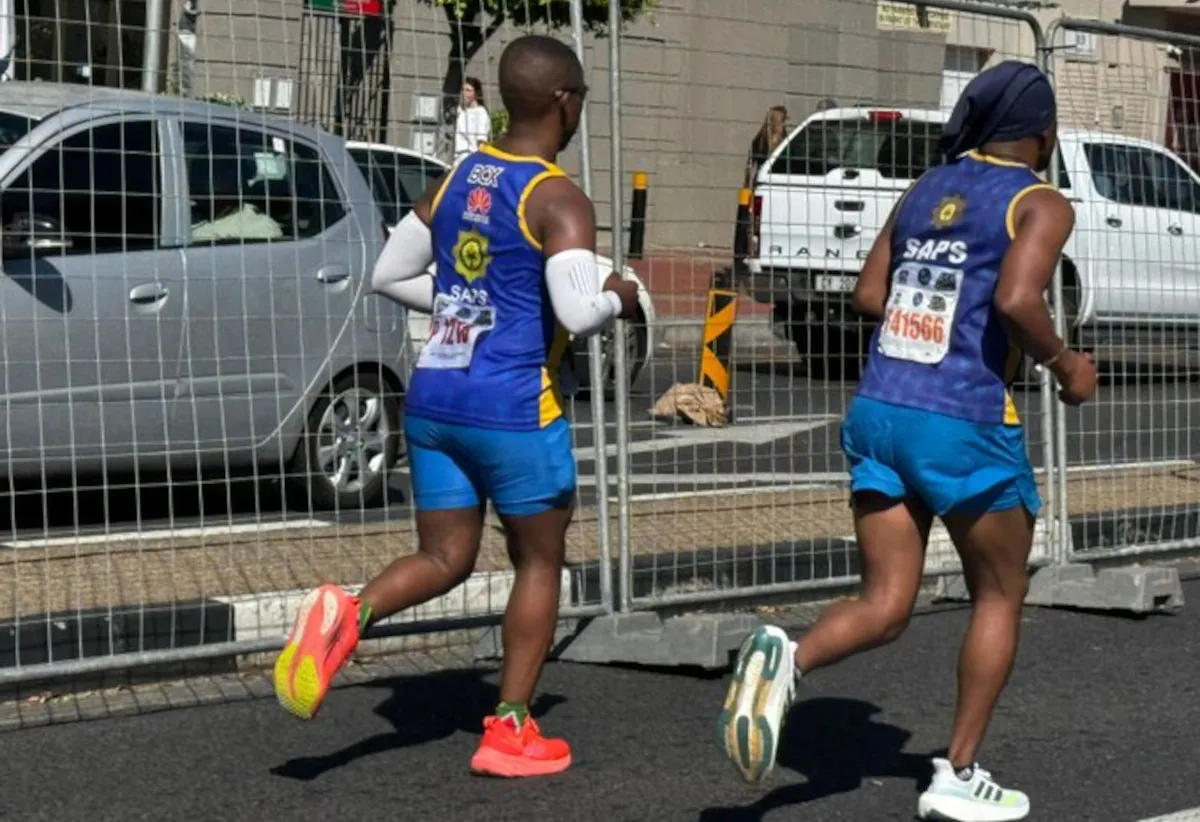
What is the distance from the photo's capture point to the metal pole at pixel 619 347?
23.6 feet

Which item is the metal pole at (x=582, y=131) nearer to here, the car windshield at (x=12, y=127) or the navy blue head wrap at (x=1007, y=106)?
the car windshield at (x=12, y=127)

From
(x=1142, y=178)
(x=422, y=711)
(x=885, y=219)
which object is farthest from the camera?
(x=1142, y=178)

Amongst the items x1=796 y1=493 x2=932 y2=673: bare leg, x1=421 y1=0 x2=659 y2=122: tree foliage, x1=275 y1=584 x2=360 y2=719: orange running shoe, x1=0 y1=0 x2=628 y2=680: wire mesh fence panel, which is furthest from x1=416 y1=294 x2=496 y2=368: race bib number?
x1=421 y1=0 x2=659 y2=122: tree foliage

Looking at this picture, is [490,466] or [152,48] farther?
[152,48]

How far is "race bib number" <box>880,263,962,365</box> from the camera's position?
5184mm

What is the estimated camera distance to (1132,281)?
30.6ft

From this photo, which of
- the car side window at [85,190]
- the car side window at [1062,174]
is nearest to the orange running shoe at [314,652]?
the car side window at [85,190]

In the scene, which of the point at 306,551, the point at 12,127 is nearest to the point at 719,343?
the point at 306,551

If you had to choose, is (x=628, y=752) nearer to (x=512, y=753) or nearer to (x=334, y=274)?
(x=512, y=753)

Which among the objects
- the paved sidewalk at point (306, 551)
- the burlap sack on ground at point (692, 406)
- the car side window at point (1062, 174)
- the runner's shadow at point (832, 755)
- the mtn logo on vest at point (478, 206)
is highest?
the car side window at point (1062, 174)

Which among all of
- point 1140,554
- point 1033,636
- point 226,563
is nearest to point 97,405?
point 226,563

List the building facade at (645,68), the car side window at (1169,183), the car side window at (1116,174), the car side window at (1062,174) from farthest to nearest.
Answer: the car side window at (1169,183)
the car side window at (1116,174)
the car side window at (1062,174)
the building facade at (645,68)

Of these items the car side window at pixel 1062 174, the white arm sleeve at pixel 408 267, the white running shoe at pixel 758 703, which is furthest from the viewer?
the car side window at pixel 1062 174

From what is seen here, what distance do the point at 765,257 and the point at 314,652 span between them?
307 cm
